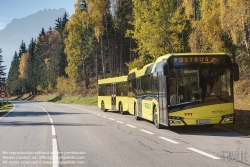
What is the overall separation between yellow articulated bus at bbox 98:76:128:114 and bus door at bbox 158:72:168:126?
10.5 meters

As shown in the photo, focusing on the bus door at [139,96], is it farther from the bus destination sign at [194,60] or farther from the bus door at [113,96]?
the bus door at [113,96]

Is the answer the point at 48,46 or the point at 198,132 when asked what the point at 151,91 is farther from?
the point at 48,46

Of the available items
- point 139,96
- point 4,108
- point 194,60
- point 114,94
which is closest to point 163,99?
point 194,60

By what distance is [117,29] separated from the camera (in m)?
56.6

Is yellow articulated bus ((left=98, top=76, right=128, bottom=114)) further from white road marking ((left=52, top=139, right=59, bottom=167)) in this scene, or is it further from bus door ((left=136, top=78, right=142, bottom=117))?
white road marking ((left=52, top=139, right=59, bottom=167))

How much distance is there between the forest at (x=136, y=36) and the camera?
73.6 feet

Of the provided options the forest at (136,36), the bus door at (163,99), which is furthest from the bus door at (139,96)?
the forest at (136,36)

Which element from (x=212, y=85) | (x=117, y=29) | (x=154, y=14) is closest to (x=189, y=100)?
(x=212, y=85)

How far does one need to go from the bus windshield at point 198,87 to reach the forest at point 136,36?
110 inches

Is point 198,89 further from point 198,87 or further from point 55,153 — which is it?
point 55,153

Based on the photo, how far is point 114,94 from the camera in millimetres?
27922

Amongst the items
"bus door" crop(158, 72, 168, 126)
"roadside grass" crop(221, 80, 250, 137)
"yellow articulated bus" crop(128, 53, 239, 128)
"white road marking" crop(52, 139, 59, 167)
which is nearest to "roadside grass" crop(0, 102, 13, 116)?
"roadside grass" crop(221, 80, 250, 137)

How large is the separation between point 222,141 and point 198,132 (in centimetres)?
250

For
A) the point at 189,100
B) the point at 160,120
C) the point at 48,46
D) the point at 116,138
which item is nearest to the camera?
the point at 116,138
